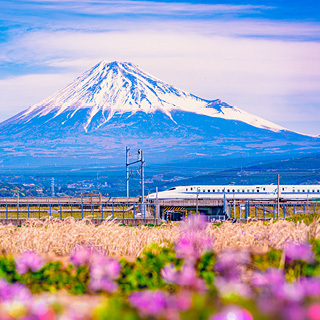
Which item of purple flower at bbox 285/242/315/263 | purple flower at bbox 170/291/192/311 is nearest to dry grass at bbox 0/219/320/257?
purple flower at bbox 285/242/315/263

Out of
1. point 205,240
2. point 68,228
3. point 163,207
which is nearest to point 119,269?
point 205,240

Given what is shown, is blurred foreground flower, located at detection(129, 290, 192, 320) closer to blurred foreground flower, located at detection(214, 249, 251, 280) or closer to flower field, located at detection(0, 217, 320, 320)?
flower field, located at detection(0, 217, 320, 320)

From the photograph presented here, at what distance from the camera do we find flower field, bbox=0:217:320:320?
7562 millimetres

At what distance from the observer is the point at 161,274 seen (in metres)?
12.7

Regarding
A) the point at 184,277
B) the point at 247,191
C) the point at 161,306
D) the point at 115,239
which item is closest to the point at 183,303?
the point at 161,306

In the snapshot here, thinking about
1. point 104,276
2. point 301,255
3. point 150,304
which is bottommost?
point 104,276

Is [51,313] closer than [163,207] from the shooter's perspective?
Yes

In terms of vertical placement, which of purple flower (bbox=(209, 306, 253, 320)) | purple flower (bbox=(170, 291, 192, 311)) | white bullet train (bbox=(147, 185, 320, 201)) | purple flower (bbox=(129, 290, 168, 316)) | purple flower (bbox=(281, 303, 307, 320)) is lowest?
white bullet train (bbox=(147, 185, 320, 201))

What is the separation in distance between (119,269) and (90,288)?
→ 84cm

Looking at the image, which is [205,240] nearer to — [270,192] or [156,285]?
[156,285]

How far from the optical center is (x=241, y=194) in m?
120

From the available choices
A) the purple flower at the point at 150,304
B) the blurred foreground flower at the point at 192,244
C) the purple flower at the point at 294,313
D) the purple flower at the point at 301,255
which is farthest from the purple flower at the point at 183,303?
the purple flower at the point at 301,255

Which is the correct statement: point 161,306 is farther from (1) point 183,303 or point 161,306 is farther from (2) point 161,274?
(2) point 161,274

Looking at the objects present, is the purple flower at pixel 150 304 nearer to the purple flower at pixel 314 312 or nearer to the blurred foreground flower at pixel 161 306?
the blurred foreground flower at pixel 161 306
